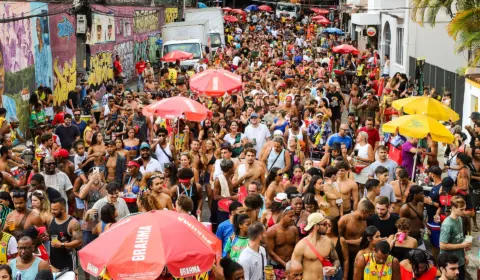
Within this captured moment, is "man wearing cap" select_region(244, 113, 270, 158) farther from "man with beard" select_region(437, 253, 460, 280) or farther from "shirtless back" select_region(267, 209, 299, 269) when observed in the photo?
"man with beard" select_region(437, 253, 460, 280)

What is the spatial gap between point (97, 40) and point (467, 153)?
800 inches

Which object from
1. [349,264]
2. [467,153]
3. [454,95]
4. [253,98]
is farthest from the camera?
[454,95]

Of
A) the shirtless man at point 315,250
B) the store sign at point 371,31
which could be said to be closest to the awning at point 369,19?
the store sign at point 371,31

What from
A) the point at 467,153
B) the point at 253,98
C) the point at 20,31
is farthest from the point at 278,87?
the point at 467,153

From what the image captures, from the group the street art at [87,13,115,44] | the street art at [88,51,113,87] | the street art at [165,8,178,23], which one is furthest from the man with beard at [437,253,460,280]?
the street art at [165,8,178,23]

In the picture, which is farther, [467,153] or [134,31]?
[134,31]

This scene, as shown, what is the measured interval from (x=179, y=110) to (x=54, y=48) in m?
11.7

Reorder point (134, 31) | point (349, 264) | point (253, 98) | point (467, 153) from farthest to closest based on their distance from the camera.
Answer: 1. point (134, 31)
2. point (253, 98)
3. point (467, 153)
4. point (349, 264)

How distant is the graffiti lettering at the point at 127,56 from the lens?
3579 centimetres

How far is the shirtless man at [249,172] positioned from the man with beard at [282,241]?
2.73 metres

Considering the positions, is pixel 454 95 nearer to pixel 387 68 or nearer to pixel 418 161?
pixel 387 68

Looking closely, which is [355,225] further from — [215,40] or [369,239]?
[215,40]

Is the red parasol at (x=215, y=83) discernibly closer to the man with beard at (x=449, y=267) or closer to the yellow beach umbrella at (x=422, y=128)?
the yellow beach umbrella at (x=422, y=128)

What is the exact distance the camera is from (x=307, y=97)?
63.5 ft
